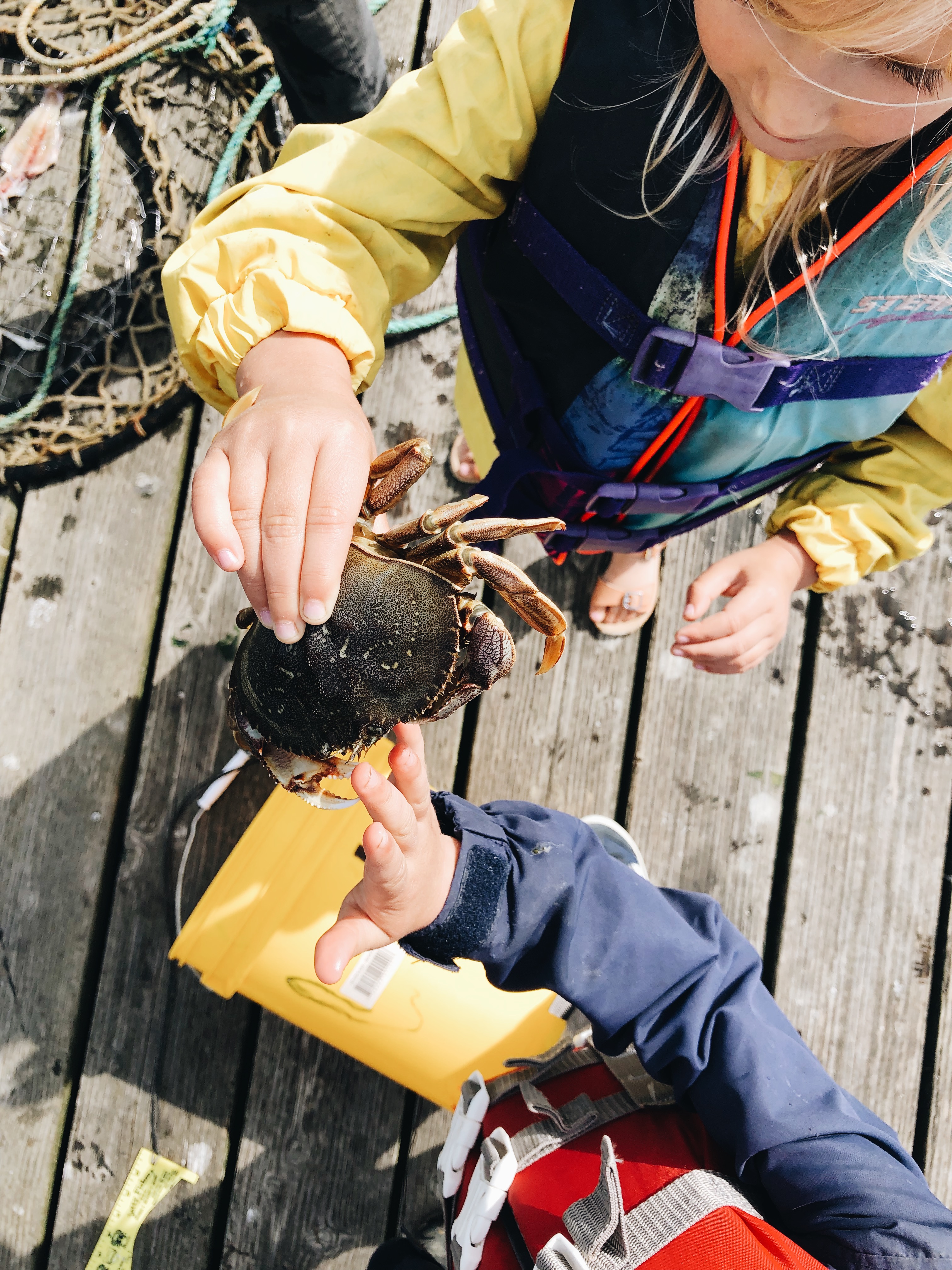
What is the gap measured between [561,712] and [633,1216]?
1052mm

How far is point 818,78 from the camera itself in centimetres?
85

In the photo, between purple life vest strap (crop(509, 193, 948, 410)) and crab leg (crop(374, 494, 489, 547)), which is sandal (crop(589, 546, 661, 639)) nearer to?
purple life vest strap (crop(509, 193, 948, 410))

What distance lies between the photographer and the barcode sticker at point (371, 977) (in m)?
1.55

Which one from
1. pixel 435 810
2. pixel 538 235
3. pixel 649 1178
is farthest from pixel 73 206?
pixel 649 1178

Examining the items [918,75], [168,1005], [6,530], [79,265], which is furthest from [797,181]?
[168,1005]

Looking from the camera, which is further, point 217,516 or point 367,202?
point 367,202

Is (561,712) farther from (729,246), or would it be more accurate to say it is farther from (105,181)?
(105,181)

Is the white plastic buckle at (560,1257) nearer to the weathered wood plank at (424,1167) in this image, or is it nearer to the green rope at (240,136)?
the weathered wood plank at (424,1167)

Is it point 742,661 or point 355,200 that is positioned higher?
point 355,200

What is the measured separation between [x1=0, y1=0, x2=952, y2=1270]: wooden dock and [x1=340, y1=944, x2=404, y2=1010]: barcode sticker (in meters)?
0.38

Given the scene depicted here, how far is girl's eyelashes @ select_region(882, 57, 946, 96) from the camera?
0.83 m

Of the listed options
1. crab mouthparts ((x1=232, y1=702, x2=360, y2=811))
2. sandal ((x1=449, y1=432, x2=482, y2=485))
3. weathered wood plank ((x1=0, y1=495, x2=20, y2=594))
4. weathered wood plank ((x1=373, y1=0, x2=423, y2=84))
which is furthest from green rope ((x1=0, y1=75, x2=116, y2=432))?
crab mouthparts ((x1=232, y1=702, x2=360, y2=811))

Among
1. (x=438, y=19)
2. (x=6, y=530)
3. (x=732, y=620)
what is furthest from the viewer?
(x=438, y=19)

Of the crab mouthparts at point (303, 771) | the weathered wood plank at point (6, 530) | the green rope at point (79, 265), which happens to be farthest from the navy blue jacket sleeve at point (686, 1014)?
the green rope at point (79, 265)
